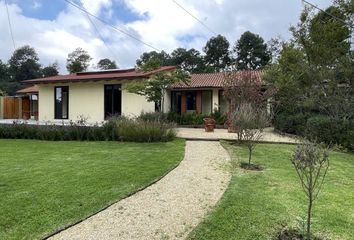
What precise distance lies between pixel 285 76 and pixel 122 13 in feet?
30.7

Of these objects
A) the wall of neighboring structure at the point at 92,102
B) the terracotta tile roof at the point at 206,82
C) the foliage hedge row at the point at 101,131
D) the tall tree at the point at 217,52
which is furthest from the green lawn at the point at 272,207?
the tall tree at the point at 217,52

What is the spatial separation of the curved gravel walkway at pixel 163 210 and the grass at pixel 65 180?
0.29m

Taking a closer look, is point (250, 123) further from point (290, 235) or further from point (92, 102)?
point (92, 102)

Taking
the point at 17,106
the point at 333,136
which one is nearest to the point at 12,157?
the point at 333,136

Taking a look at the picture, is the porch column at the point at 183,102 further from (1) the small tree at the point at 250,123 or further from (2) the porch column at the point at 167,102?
(1) the small tree at the point at 250,123

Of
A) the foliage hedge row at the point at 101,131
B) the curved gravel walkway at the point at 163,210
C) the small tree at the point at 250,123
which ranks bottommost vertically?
the curved gravel walkway at the point at 163,210

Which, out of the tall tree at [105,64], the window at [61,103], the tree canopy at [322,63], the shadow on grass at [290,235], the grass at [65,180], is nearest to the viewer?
the shadow on grass at [290,235]

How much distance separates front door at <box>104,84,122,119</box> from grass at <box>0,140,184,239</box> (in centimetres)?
1045

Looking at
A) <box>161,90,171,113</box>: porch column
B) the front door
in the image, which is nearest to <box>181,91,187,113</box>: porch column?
<box>161,90,171,113</box>: porch column

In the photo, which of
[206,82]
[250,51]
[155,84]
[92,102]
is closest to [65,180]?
[155,84]

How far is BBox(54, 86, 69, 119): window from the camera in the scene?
81.8ft

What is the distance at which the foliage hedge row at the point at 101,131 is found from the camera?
555 inches

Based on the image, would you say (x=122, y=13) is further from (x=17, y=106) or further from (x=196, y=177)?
(x=17, y=106)

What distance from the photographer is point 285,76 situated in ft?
60.3
